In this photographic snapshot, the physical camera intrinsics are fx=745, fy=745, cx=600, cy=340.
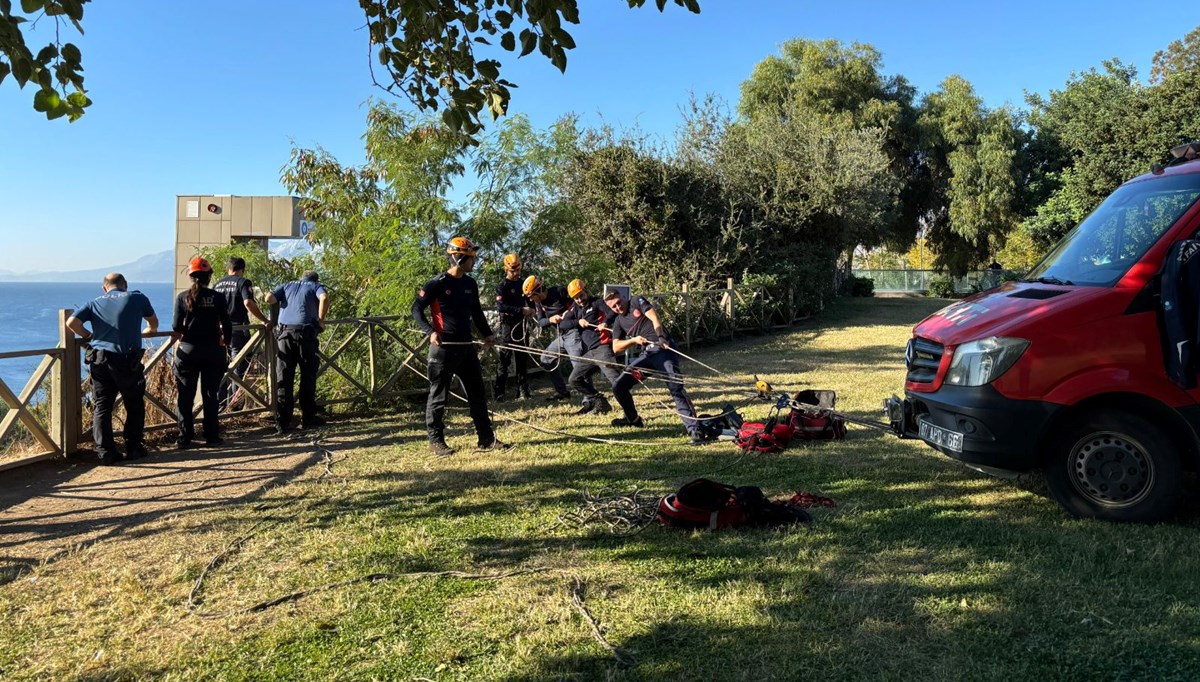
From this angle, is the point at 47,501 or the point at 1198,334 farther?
the point at 47,501

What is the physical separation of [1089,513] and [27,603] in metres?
5.90

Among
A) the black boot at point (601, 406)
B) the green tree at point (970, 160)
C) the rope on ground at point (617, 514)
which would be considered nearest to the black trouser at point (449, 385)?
the black boot at point (601, 406)

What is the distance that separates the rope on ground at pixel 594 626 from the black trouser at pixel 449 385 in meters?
3.35

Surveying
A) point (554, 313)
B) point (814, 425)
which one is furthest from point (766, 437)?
point (554, 313)

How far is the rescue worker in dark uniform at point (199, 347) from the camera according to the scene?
7.43 meters

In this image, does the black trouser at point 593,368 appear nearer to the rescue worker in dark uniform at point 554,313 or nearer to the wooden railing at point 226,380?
the rescue worker in dark uniform at point 554,313

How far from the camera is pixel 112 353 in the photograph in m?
6.82

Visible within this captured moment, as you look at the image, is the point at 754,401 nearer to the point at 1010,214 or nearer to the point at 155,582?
the point at 155,582

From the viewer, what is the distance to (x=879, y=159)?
22484 mm

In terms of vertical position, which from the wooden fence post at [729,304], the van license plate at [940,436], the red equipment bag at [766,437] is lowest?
the red equipment bag at [766,437]

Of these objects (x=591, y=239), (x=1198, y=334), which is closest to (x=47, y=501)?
(x=1198, y=334)

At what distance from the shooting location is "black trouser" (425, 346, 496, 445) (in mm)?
6969

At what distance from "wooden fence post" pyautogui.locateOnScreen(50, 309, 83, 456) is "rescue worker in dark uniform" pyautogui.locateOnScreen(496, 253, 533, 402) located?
185 inches

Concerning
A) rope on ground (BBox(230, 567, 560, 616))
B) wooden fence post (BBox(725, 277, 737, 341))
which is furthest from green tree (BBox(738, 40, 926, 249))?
rope on ground (BBox(230, 567, 560, 616))
